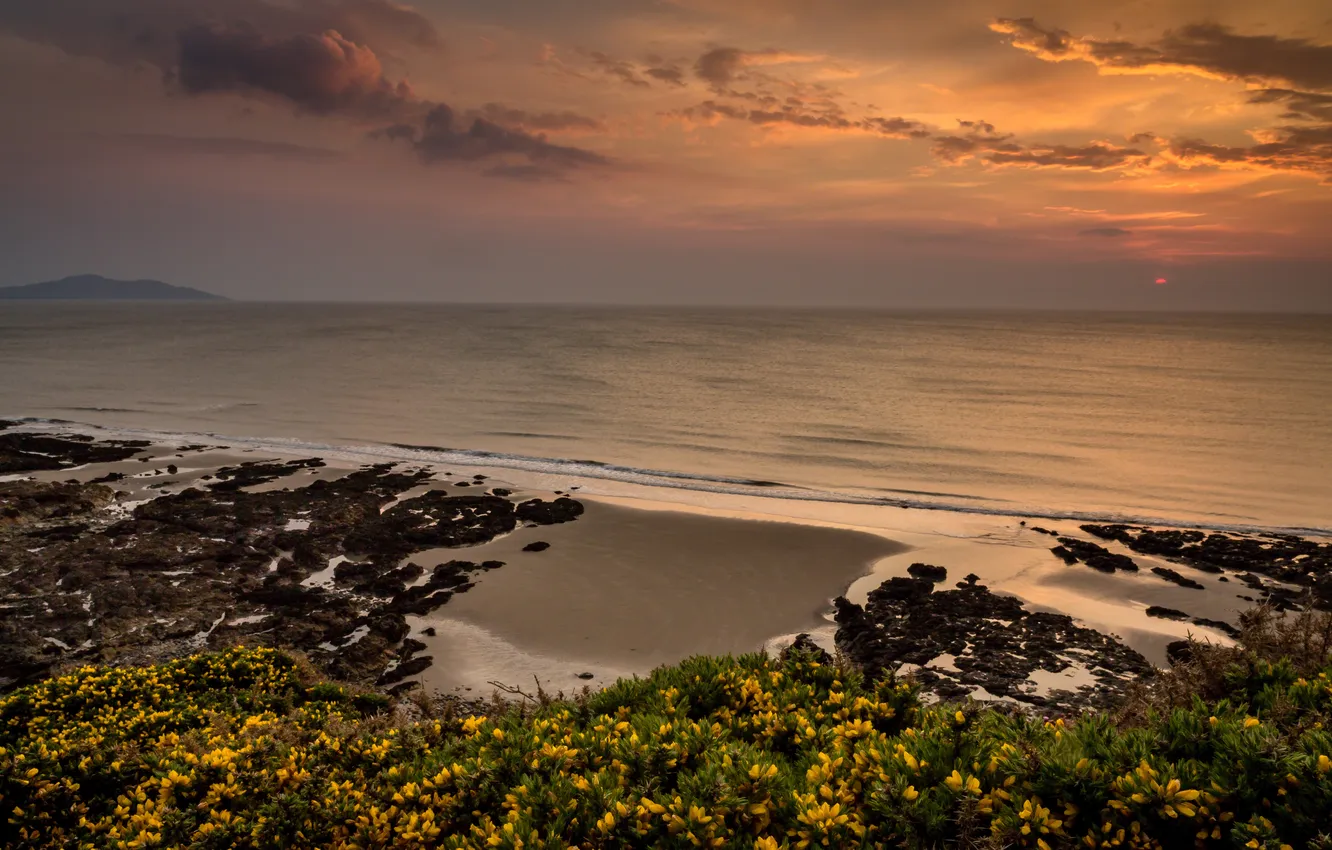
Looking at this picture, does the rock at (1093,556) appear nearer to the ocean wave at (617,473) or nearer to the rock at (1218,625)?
the rock at (1218,625)

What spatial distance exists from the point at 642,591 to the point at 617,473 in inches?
588

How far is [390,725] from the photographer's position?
711 cm

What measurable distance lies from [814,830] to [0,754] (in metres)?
6.82

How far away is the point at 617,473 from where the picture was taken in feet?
111

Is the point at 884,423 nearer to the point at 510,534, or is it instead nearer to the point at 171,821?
the point at 510,534

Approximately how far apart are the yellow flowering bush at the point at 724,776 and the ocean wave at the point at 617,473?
2369 centimetres

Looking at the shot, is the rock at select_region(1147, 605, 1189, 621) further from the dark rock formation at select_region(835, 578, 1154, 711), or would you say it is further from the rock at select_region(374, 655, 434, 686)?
the rock at select_region(374, 655, 434, 686)

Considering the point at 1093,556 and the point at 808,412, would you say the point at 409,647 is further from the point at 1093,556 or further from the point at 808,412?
the point at 808,412

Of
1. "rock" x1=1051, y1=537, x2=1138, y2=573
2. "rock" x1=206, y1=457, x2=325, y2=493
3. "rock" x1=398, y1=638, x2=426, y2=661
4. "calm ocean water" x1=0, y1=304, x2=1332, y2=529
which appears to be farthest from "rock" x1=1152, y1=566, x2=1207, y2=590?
"rock" x1=206, y1=457, x2=325, y2=493

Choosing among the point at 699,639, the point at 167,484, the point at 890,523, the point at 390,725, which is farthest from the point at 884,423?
the point at 390,725

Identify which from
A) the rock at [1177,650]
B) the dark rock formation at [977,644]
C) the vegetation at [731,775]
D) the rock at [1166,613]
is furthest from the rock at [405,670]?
the rock at [1166,613]

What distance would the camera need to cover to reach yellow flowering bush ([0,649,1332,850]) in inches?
150

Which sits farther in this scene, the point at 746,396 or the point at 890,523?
the point at 746,396

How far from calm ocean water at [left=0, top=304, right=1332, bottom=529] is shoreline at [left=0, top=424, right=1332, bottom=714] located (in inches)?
234
